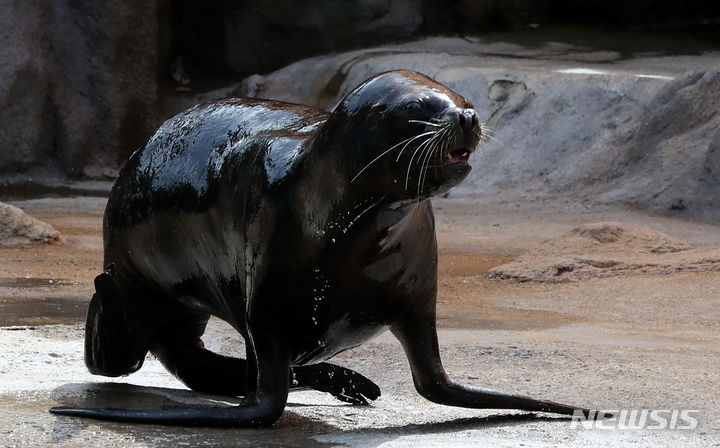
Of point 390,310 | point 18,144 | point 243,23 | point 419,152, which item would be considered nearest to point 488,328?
point 390,310

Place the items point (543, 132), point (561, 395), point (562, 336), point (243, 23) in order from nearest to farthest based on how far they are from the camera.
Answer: point (561, 395) < point (562, 336) < point (543, 132) < point (243, 23)

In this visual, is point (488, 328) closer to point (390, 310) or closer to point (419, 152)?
point (390, 310)

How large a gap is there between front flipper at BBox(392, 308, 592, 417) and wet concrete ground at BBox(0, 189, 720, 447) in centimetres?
6

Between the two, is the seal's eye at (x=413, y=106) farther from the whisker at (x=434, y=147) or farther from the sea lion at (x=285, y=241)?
the whisker at (x=434, y=147)

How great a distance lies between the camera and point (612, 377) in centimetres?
523

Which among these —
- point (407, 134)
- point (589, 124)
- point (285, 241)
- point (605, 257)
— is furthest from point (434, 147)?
point (589, 124)

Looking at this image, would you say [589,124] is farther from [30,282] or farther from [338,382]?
[338,382]

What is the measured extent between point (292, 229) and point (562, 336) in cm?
306

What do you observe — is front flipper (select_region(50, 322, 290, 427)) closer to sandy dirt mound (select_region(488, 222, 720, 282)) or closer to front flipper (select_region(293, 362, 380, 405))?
Answer: front flipper (select_region(293, 362, 380, 405))

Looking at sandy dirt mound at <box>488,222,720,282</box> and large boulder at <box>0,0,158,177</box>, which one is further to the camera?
large boulder at <box>0,0,158,177</box>

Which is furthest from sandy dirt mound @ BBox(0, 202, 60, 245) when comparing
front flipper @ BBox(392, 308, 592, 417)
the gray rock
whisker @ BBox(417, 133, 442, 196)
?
whisker @ BBox(417, 133, 442, 196)

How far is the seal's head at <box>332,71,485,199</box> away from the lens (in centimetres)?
370

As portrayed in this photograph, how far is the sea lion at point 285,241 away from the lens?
388cm

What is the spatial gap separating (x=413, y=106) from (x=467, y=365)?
2213 millimetres
